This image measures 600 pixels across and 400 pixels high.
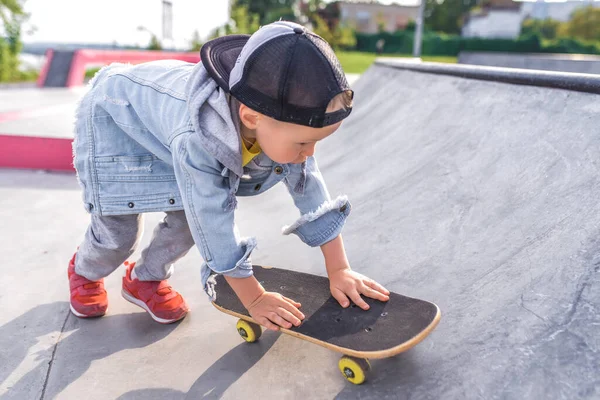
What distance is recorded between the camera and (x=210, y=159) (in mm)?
1686

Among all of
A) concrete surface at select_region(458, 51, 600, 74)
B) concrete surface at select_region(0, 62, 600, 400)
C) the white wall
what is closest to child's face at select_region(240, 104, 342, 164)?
concrete surface at select_region(0, 62, 600, 400)

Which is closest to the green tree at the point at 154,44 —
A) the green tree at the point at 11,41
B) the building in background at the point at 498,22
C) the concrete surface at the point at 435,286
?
the green tree at the point at 11,41

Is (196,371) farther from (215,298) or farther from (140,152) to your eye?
(140,152)

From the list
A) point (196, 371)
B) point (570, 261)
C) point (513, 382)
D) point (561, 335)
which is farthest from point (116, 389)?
point (570, 261)

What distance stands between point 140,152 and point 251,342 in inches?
36.5

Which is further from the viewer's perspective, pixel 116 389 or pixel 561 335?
pixel 116 389

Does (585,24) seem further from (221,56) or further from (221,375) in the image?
(221,375)

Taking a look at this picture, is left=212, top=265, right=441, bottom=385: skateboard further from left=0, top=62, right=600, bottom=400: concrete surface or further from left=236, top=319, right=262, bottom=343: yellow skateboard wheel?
left=0, top=62, right=600, bottom=400: concrete surface

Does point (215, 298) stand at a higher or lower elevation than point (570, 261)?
lower

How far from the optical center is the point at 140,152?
2.09 meters

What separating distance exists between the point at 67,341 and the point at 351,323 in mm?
1213

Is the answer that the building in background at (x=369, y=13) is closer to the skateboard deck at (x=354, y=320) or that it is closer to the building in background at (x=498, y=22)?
the building in background at (x=498, y=22)

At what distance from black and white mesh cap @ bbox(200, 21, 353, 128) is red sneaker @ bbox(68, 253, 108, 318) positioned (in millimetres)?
1305

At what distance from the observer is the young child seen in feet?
4.94
